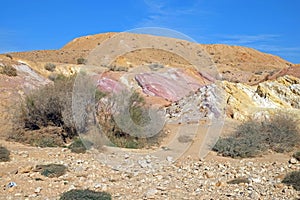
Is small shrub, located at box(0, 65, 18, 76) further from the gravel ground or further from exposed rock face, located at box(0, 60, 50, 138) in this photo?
the gravel ground

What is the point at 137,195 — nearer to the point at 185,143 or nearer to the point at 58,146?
the point at 58,146

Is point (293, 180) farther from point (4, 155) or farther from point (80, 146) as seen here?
point (4, 155)

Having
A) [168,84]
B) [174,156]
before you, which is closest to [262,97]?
[168,84]

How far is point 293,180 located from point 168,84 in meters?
13.4

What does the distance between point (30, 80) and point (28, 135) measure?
7.73m

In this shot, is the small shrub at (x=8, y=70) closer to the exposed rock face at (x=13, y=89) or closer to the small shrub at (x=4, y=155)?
the exposed rock face at (x=13, y=89)

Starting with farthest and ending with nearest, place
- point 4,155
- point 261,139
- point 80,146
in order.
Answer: point 261,139, point 80,146, point 4,155

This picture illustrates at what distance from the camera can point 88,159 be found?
8.50 meters

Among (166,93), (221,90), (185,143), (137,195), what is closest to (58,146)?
(185,143)

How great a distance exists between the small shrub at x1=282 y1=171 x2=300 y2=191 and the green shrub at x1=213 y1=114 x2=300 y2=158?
2489mm

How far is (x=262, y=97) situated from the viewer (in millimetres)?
16797

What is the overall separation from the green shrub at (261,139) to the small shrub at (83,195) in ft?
14.9

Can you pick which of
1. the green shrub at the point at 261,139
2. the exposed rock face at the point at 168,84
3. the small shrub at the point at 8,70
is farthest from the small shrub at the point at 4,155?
the exposed rock face at the point at 168,84

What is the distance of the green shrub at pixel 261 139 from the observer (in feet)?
32.3
